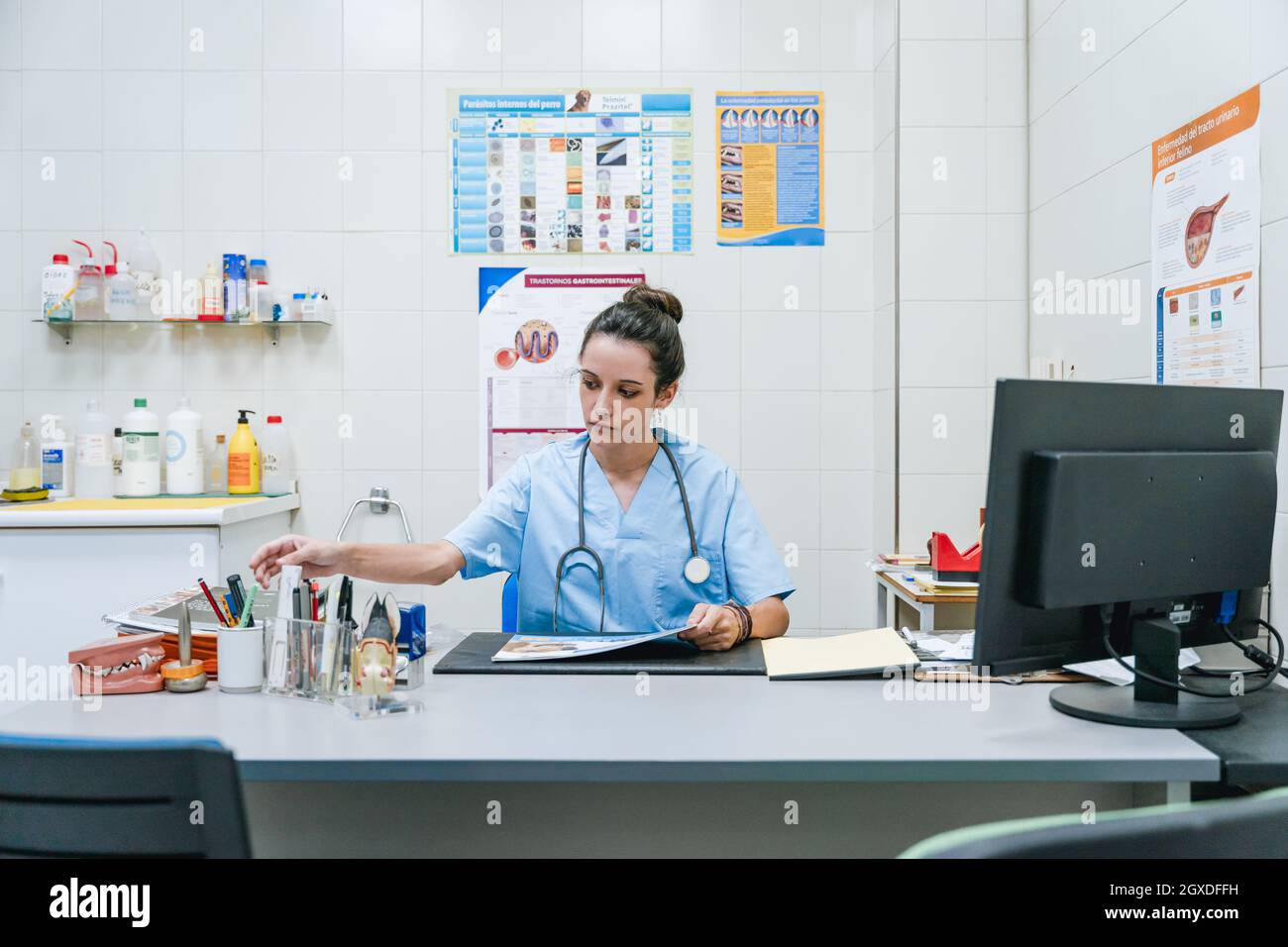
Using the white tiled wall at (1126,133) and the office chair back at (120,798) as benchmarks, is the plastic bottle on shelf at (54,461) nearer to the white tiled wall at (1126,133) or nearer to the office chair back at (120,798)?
the office chair back at (120,798)

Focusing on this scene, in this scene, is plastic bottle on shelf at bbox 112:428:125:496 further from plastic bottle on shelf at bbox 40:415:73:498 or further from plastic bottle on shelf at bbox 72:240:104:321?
plastic bottle on shelf at bbox 72:240:104:321

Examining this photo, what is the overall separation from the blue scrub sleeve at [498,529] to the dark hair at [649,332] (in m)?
0.33

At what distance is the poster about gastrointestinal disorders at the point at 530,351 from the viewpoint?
10.2ft

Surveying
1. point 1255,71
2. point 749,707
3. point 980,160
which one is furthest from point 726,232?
point 749,707

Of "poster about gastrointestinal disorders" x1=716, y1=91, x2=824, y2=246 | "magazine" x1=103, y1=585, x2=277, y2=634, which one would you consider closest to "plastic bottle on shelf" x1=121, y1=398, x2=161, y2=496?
"magazine" x1=103, y1=585, x2=277, y2=634

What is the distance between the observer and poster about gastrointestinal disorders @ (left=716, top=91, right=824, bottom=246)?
3.09 m

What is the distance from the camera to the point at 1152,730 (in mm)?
1197

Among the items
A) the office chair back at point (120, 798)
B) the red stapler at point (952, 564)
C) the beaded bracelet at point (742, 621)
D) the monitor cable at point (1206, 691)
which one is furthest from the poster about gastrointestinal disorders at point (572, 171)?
the office chair back at point (120, 798)

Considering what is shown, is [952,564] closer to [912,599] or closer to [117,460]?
[912,599]

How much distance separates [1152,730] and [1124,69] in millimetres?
1751

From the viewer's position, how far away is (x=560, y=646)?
1618 mm

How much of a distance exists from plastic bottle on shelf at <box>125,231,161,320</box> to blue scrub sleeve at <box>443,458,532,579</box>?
1690mm
